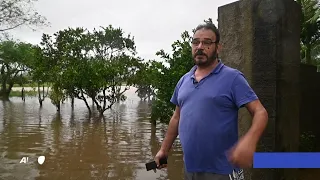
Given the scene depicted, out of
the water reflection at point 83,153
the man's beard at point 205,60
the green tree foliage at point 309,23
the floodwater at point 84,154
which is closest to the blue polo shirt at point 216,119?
the man's beard at point 205,60

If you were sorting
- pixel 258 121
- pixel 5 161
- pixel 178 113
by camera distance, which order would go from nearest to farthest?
pixel 258 121 < pixel 178 113 < pixel 5 161

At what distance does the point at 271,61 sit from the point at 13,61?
140ft

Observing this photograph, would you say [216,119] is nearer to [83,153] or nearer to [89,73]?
[83,153]

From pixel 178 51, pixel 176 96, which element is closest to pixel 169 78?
pixel 178 51

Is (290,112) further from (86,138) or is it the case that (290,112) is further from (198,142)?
(86,138)

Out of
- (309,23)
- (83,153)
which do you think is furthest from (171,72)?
(309,23)

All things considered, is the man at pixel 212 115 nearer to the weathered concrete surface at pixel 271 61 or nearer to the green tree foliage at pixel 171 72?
the weathered concrete surface at pixel 271 61

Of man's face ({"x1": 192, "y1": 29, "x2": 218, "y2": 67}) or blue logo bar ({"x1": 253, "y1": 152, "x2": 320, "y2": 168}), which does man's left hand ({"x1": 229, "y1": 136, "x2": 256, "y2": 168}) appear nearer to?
blue logo bar ({"x1": 253, "y1": 152, "x2": 320, "y2": 168})

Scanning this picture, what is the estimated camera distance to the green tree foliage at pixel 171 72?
9062mm

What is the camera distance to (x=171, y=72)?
9.40m

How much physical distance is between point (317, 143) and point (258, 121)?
5.18 m

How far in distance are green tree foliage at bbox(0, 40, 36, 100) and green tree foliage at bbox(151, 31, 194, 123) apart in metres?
31.9

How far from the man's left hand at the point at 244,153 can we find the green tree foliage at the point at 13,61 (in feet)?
130

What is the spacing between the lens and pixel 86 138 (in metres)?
10.5
